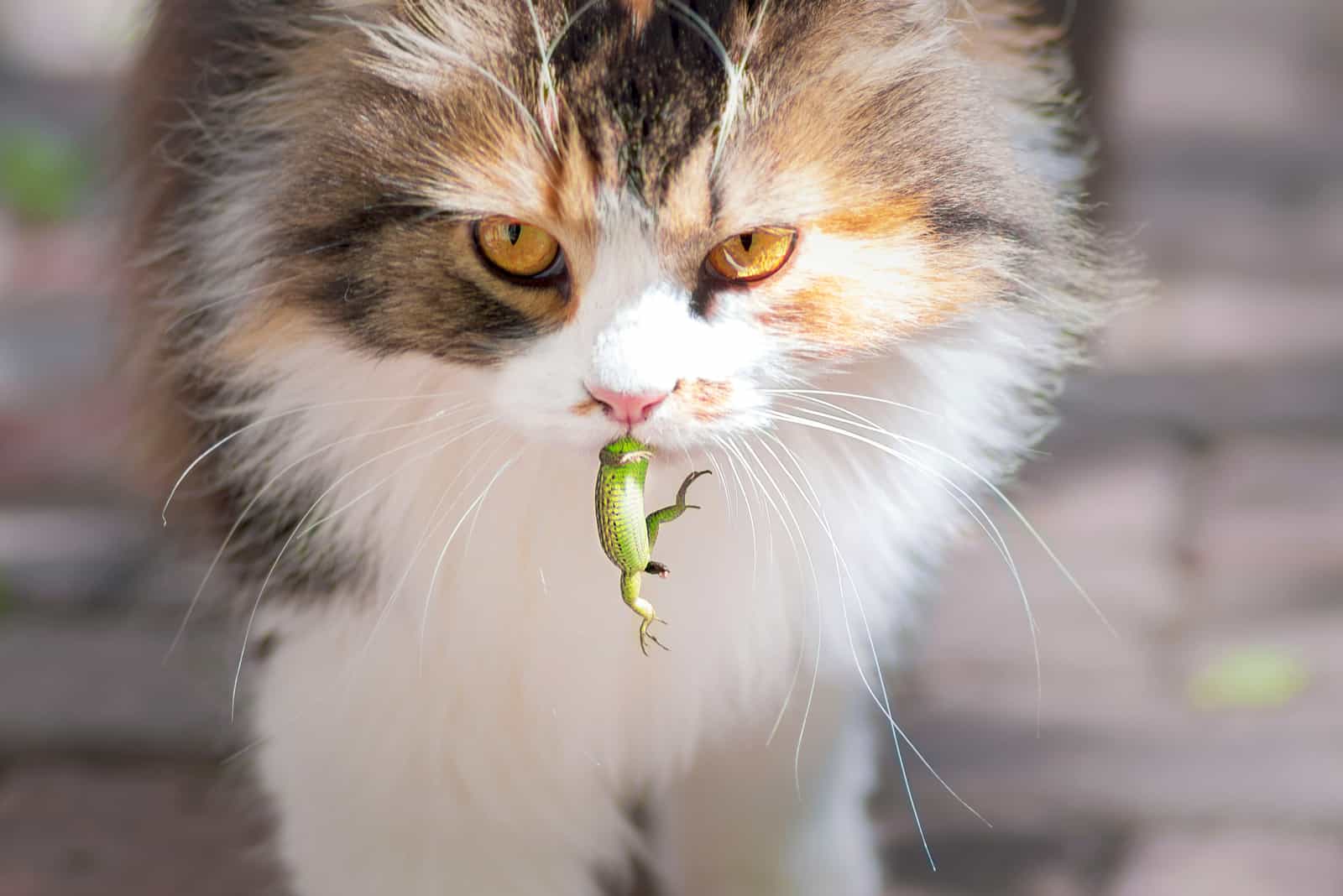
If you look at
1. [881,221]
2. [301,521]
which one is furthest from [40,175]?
[881,221]

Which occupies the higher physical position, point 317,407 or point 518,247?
point 518,247

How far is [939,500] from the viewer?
3.99 ft

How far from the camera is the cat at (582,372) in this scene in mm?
932

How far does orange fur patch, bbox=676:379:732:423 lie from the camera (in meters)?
0.90

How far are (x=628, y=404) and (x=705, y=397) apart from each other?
0.18 feet

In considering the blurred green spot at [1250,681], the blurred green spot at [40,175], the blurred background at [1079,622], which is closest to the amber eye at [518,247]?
the blurred background at [1079,622]

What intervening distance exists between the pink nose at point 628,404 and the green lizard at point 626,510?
0.11ft

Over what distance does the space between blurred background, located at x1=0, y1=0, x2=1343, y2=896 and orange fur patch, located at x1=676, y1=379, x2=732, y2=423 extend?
0.73m

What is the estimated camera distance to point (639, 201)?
0.92m

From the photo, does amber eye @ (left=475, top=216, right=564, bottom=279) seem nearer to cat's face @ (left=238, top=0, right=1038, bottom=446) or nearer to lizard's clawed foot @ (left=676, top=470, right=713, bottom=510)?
cat's face @ (left=238, top=0, right=1038, bottom=446)

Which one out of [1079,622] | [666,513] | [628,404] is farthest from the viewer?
[1079,622]

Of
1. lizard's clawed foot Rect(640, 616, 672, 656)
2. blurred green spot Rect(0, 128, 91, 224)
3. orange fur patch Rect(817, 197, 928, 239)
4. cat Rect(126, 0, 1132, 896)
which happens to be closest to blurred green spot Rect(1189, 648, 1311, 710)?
cat Rect(126, 0, 1132, 896)

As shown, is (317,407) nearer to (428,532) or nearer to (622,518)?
(428,532)

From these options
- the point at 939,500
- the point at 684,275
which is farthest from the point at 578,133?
the point at 939,500
